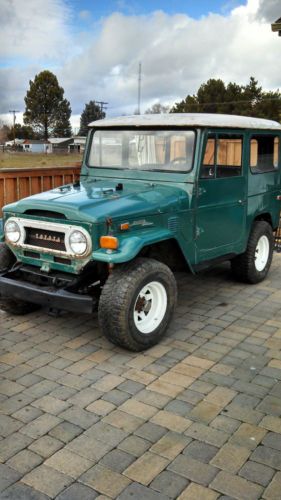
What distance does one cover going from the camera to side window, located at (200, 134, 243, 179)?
4.93 metres

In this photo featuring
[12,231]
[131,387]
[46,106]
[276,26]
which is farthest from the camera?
[46,106]

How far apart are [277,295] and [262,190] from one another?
4.29 ft

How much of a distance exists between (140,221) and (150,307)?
0.78m

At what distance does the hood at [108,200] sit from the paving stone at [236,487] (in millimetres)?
2133

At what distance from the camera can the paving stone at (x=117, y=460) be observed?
273 centimetres

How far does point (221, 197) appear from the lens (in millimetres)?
5223

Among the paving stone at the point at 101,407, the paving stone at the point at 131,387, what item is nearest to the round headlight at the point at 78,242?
the paving stone at the point at 131,387

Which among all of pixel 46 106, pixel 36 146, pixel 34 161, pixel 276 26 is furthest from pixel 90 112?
pixel 276 26

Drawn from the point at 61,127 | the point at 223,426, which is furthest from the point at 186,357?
the point at 61,127

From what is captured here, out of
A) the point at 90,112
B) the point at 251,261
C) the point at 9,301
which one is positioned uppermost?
the point at 90,112

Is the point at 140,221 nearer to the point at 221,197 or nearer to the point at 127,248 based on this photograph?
Result: the point at 127,248

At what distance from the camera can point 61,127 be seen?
69625 mm

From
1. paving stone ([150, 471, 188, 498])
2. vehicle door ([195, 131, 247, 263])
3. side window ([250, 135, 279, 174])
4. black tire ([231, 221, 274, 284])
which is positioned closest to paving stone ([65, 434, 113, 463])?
paving stone ([150, 471, 188, 498])

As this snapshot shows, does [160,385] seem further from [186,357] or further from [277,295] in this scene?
[277,295]
